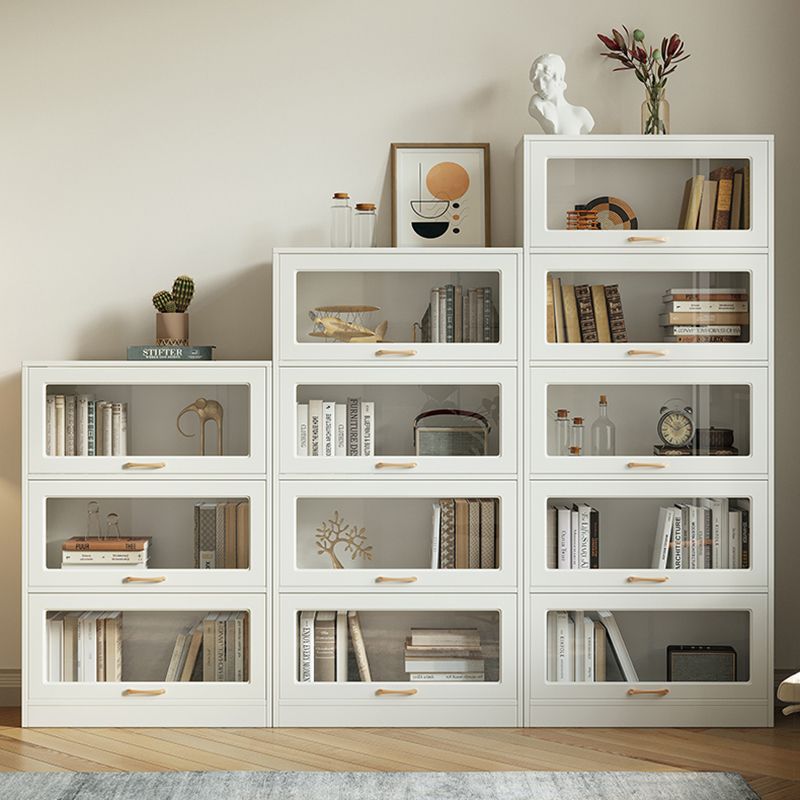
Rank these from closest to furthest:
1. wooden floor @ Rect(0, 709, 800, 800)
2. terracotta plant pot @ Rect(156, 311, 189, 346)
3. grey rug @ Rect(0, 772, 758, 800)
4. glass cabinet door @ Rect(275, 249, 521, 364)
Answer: grey rug @ Rect(0, 772, 758, 800), wooden floor @ Rect(0, 709, 800, 800), glass cabinet door @ Rect(275, 249, 521, 364), terracotta plant pot @ Rect(156, 311, 189, 346)

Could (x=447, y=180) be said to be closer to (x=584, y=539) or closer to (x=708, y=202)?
(x=708, y=202)

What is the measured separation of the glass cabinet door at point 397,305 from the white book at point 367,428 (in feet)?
0.51

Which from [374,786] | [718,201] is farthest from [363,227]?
[374,786]

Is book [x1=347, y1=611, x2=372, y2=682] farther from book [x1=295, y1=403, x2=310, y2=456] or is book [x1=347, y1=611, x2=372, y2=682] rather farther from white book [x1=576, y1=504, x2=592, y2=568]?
white book [x1=576, y1=504, x2=592, y2=568]

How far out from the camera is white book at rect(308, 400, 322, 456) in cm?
331

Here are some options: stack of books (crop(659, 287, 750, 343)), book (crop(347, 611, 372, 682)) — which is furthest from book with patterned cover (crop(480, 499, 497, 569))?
stack of books (crop(659, 287, 750, 343))

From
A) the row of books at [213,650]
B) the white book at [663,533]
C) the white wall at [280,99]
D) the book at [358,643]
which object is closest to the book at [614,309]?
the white wall at [280,99]

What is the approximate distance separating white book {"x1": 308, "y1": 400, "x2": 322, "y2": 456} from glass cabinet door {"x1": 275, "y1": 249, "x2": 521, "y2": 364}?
6.5 inches

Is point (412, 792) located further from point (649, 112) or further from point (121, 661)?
point (649, 112)

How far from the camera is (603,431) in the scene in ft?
10.9

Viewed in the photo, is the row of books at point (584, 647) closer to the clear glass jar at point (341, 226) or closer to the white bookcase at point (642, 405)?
the white bookcase at point (642, 405)

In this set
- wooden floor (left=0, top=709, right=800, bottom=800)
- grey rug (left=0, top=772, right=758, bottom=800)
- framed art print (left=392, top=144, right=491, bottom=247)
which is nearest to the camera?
grey rug (left=0, top=772, right=758, bottom=800)

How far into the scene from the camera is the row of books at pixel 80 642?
334 cm

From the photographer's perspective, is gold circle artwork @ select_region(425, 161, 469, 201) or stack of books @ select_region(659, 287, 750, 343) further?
gold circle artwork @ select_region(425, 161, 469, 201)
